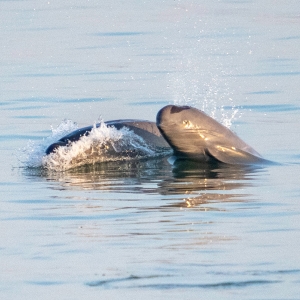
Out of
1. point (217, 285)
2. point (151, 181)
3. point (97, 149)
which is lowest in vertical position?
point (217, 285)

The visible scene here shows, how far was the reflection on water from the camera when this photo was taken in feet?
40.7

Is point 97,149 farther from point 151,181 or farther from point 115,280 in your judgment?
point 115,280

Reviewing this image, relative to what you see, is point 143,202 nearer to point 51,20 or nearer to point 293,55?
point 293,55

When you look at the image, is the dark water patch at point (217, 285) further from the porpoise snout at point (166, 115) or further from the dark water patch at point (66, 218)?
the porpoise snout at point (166, 115)

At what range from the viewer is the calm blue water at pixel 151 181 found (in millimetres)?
8828

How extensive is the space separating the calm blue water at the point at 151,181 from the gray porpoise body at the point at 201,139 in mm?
288

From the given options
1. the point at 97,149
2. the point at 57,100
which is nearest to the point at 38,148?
the point at 97,149

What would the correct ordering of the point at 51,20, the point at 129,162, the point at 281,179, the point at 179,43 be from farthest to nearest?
the point at 51,20, the point at 179,43, the point at 129,162, the point at 281,179

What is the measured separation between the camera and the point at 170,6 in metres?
37.8

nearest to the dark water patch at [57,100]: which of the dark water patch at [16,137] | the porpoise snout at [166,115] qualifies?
the dark water patch at [16,137]

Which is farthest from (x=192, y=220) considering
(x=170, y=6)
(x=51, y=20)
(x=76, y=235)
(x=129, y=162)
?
(x=170, y=6)

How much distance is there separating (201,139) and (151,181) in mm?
1409

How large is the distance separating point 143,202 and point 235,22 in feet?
69.7

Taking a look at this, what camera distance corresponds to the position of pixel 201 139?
48.8 feet
